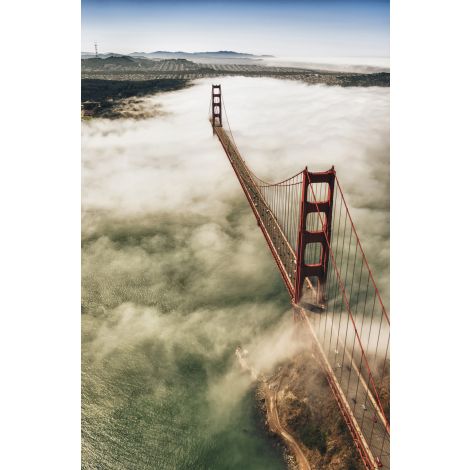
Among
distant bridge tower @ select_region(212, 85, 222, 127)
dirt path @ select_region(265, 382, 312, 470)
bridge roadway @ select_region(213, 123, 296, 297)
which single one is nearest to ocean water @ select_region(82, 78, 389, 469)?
dirt path @ select_region(265, 382, 312, 470)

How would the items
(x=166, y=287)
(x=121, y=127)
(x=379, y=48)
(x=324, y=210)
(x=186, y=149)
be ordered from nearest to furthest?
(x=379, y=48) < (x=324, y=210) < (x=166, y=287) < (x=121, y=127) < (x=186, y=149)

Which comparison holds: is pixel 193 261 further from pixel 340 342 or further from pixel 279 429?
pixel 340 342

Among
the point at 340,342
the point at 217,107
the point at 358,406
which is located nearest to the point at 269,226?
the point at 340,342

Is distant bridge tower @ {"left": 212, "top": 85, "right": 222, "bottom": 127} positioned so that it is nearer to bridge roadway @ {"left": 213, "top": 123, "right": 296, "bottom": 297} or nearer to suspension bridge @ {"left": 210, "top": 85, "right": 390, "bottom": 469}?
bridge roadway @ {"left": 213, "top": 123, "right": 296, "bottom": 297}

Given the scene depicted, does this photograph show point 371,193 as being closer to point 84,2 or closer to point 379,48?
point 379,48

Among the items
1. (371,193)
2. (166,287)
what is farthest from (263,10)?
(166,287)

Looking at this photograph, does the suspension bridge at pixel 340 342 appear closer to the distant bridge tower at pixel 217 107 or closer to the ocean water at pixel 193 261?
the ocean water at pixel 193 261

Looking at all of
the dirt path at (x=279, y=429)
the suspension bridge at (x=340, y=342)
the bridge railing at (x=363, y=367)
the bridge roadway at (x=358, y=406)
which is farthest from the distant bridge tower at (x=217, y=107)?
the dirt path at (x=279, y=429)

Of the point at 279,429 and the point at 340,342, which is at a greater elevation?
the point at 340,342
